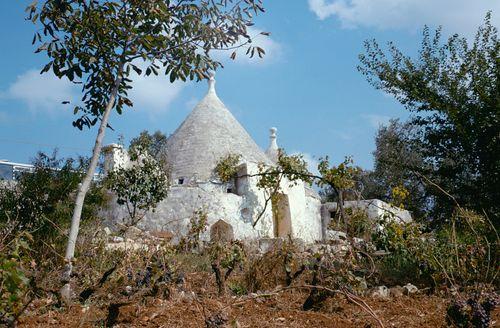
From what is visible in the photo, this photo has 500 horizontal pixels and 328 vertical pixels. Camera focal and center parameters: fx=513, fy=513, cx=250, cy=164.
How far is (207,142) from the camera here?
19938mm

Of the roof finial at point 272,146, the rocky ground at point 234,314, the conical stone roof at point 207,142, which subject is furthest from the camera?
the roof finial at point 272,146

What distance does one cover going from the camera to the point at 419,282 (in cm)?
683

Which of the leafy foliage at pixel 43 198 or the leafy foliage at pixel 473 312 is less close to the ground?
the leafy foliage at pixel 43 198

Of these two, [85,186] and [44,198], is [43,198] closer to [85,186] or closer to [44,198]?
[44,198]

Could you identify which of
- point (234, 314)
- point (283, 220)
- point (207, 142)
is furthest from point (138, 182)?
point (234, 314)

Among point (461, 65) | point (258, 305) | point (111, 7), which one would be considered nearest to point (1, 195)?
point (111, 7)

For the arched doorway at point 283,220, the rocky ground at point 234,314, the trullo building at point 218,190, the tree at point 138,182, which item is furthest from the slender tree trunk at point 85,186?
the arched doorway at point 283,220

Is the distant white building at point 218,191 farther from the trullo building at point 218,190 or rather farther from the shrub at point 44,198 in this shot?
the shrub at point 44,198

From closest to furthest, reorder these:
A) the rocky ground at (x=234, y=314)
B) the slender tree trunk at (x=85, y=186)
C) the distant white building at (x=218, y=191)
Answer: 1. the rocky ground at (x=234, y=314)
2. the slender tree trunk at (x=85, y=186)
3. the distant white building at (x=218, y=191)

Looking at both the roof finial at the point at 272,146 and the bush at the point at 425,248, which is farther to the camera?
the roof finial at the point at 272,146

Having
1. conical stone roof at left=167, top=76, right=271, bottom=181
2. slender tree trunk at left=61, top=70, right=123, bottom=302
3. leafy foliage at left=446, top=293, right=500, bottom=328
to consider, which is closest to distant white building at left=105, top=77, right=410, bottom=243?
conical stone roof at left=167, top=76, right=271, bottom=181

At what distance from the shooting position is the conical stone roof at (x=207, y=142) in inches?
750

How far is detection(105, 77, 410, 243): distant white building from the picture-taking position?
16.4 metres

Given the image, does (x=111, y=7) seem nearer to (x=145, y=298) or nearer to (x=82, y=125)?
(x=82, y=125)
